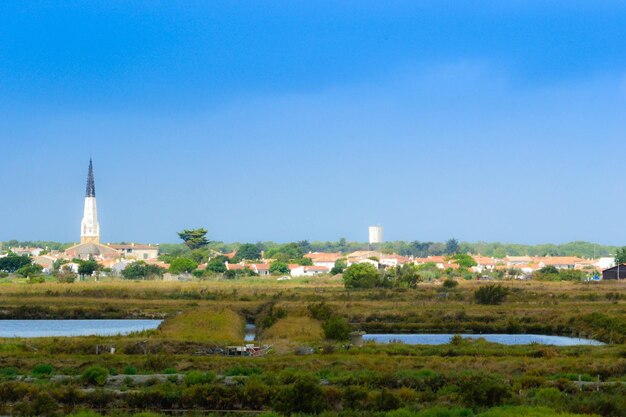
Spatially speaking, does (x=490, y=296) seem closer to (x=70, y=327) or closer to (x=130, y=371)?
(x=70, y=327)

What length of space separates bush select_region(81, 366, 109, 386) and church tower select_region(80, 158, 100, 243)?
150753 mm

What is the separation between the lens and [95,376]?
73.4ft

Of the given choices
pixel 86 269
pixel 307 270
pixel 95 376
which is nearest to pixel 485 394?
pixel 95 376

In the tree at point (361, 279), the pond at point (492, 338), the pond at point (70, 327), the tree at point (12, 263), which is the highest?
the tree at point (12, 263)

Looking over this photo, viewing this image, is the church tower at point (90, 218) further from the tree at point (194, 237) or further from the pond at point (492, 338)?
the pond at point (492, 338)

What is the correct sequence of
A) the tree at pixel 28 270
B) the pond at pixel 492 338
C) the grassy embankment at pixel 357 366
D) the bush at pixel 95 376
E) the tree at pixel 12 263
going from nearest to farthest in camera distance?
the grassy embankment at pixel 357 366 < the bush at pixel 95 376 < the pond at pixel 492 338 < the tree at pixel 28 270 < the tree at pixel 12 263

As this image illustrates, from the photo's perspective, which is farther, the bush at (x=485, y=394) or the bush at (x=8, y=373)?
the bush at (x=8, y=373)

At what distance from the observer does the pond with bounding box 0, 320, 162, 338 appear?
4067 centimetres

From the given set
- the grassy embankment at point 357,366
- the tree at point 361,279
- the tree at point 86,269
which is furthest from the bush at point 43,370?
the tree at point 86,269

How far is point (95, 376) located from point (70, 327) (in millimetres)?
23702

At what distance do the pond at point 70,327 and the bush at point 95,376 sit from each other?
667 inches

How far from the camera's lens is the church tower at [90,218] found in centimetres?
17162

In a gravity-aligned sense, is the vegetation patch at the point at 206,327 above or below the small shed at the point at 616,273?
below

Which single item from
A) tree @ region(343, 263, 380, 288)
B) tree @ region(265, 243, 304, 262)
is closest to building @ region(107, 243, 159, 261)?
tree @ region(265, 243, 304, 262)
